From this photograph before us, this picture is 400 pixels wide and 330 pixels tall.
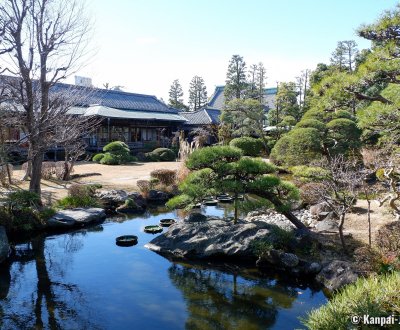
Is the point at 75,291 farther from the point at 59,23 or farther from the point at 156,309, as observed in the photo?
the point at 59,23

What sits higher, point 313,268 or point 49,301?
point 313,268

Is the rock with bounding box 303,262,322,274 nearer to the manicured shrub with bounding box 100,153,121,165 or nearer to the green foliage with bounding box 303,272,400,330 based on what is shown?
the green foliage with bounding box 303,272,400,330

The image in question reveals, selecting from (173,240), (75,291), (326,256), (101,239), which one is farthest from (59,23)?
(326,256)

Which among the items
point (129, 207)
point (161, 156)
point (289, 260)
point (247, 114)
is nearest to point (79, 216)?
point (129, 207)

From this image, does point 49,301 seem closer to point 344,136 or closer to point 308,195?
point 308,195

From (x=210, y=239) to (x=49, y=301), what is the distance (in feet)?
9.22

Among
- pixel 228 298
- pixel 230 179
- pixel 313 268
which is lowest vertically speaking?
pixel 228 298

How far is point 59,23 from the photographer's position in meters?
8.52

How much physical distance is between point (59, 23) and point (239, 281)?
24.1ft

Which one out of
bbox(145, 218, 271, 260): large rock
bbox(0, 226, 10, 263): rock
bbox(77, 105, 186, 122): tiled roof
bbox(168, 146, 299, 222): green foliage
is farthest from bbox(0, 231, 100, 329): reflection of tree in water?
bbox(77, 105, 186, 122): tiled roof

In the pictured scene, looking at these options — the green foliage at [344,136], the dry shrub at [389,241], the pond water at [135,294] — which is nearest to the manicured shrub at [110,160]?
the green foliage at [344,136]

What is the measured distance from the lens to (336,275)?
16.4ft

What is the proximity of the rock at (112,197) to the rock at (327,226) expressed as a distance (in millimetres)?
5547

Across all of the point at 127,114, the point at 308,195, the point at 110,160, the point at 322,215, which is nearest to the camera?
the point at 322,215
